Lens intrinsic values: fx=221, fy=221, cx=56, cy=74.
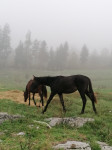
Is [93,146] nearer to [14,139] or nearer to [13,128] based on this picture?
[14,139]

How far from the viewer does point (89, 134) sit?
8922mm

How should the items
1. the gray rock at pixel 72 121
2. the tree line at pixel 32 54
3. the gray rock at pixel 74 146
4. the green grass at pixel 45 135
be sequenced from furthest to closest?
the tree line at pixel 32 54 < the gray rock at pixel 72 121 < the green grass at pixel 45 135 < the gray rock at pixel 74 146

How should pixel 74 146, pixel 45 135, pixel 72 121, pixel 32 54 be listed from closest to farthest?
1. pixel 74 146
2. pixel 45 135
3. pixel 72 121
4. pixel 32 54

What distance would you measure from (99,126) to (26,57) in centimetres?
7769

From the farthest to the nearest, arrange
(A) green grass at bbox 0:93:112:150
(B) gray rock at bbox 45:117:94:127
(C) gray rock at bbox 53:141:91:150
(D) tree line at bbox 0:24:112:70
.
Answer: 1. (D) tree line at bbox 0:24:112:70
2. (B) gray rock at bbox 45:117:94:127
3. (A) green grass at bbox 0:93:112:150
4. (C) gray rock at bbox 53:141:91:150

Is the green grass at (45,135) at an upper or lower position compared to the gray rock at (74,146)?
lower

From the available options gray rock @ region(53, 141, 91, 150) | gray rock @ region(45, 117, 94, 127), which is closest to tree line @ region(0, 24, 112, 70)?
gray rock @ region(45, 117, 94, 127)

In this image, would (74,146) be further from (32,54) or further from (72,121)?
(32,54)

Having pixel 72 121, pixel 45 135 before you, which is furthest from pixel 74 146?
pixel 72 121

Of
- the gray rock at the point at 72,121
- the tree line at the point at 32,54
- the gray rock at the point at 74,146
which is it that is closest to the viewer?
the gray rock at the point at 74,146

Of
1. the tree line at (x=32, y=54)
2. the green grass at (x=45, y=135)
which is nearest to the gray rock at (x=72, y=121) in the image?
the green grass at (x=45, y=135)

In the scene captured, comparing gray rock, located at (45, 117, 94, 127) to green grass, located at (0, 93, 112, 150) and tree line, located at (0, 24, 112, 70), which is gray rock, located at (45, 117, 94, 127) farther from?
tree line, located at (0, 24, 112, 70)

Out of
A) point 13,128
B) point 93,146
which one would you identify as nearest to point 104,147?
point 93,146

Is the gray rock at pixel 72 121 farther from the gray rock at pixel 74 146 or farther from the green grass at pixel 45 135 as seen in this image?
the gray rock at pixel 74 146
